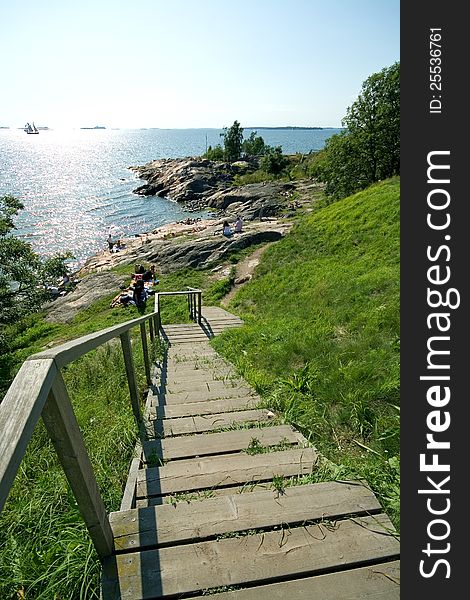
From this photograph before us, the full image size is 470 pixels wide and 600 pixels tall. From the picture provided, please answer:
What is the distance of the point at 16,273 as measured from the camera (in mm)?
12234

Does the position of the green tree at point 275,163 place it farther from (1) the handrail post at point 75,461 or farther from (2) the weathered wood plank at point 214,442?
(1) the handrail post at point 75,461

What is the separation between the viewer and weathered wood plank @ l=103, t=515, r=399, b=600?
1.72 metres

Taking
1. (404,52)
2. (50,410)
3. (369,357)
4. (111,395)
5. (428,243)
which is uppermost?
(404,52)

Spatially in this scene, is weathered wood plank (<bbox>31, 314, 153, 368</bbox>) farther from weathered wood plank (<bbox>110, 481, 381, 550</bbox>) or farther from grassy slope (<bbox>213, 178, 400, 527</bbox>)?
grassy slope (<bbox>213, 178, 400, 527</bbox>)

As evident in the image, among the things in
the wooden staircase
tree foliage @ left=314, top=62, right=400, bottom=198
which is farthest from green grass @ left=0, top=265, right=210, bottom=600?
tree foliage @ left=314, top=62, right=400, bottom=198

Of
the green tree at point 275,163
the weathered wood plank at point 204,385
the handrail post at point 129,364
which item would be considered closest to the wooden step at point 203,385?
the weathered wood plank at point 204,385

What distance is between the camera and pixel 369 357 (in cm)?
467

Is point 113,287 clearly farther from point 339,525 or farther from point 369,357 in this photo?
point 339,525

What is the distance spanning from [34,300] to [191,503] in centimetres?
1309

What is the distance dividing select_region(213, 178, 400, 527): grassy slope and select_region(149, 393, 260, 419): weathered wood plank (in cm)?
29

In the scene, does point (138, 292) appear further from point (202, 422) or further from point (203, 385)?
point (202, 422)

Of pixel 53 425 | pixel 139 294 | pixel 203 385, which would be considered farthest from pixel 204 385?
pixel 139 294

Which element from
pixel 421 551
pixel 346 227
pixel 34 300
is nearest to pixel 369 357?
pixel 421 551

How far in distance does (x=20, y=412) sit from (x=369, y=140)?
23.0 metres
